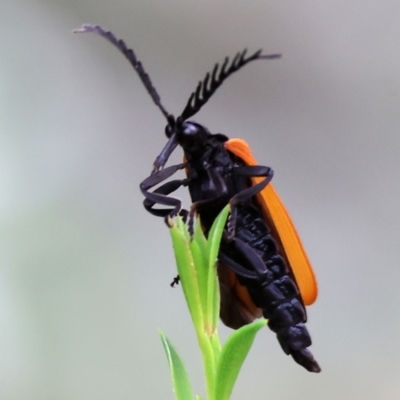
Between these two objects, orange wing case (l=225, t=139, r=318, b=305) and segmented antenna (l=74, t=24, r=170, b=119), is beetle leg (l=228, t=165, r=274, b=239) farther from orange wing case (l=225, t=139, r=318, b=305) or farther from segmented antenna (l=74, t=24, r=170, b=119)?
segmented antenna (l=74, t=24, r=170, b=119)

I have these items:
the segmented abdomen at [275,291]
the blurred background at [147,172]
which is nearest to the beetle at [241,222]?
the segmented abdomen at [275,291]

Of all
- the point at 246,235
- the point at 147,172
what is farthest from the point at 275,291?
the point at 147,172

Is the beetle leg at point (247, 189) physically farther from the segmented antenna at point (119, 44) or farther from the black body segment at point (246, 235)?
the segmented antenna at point (119, 44)

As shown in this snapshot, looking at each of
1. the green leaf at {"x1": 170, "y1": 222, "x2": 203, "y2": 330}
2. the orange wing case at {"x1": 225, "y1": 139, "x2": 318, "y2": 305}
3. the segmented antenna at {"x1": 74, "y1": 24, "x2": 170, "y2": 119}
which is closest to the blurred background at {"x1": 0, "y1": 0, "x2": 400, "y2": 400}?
the orange wing case at {"x1": 225, "y1": 139, "x2": 318, "y2": 305}

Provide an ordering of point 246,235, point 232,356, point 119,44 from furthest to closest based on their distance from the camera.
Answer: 1. point 246,235
2. point 119,44
3. point 232,356

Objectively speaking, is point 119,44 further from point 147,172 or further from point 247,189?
point 147,172

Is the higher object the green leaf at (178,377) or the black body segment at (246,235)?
the black body segment at (246,235)
